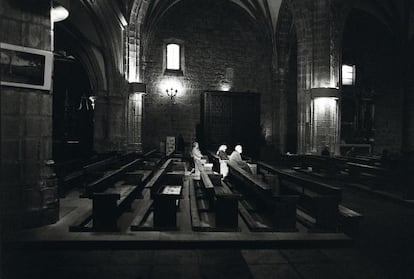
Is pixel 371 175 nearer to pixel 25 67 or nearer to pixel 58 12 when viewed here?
pixel 58 12

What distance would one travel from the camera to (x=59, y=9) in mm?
5215

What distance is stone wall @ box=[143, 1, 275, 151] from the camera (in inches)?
750

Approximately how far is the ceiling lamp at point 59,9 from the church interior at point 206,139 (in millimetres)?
30

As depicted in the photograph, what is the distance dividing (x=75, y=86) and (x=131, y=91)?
6057 millimetres

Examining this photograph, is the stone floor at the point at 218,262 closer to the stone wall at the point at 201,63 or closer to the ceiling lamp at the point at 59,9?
the ceiling lamp at the point at 59,9

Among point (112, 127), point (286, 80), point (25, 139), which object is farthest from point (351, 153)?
point (25, 139)

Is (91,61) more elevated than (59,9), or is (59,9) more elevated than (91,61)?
(91,61)

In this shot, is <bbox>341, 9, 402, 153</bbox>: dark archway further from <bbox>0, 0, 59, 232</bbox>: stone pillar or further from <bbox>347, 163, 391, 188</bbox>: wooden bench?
<bbox>0, 0, 59, 232</bbox>: stone pillar

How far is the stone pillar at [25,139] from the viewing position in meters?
4.61

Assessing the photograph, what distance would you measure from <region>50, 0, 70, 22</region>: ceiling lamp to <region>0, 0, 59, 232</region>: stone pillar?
13 centimetres

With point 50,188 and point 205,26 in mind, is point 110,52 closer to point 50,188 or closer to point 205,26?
point 205,26

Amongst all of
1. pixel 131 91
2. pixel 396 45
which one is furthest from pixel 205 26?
pixel 396 45

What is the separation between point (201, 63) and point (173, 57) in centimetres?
173

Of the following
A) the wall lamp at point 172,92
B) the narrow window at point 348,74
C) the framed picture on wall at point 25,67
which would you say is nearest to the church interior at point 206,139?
the framed picture on wall at point 25,67
